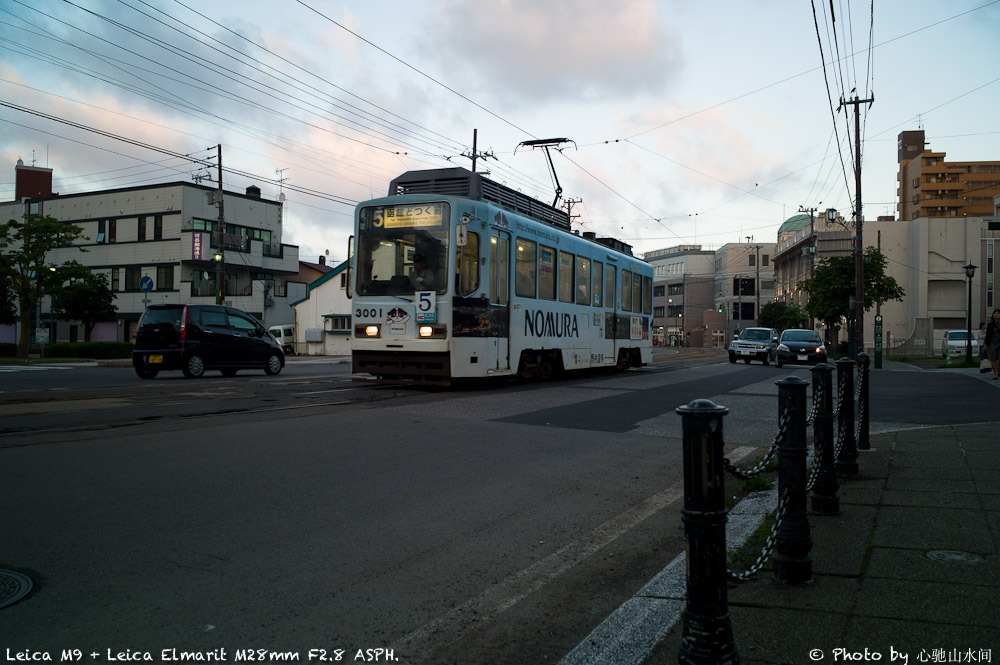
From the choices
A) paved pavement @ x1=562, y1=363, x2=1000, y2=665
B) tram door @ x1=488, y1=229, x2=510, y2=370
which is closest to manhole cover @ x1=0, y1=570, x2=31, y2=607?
paved pavement @ x1=562, y1=363, x2=1000, y2=665

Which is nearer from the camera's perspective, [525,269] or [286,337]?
[525,269]

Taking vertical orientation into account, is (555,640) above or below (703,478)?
below

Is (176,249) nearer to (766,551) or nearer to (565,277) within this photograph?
(565,277)

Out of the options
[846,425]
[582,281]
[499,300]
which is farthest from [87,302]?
[846,425]

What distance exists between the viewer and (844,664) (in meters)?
2.62

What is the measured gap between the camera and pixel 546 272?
1622cm

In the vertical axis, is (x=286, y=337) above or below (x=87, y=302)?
below

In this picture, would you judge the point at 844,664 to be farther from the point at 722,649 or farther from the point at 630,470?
the point at 630,470

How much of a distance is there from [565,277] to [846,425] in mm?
11511

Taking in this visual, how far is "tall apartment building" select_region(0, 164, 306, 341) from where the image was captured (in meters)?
55.9

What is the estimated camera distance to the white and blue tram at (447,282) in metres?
13.0

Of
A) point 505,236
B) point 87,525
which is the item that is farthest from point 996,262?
point 87,525

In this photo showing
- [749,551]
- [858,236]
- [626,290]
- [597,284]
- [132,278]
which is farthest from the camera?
[132,278]

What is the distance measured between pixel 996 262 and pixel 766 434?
70022 mm
